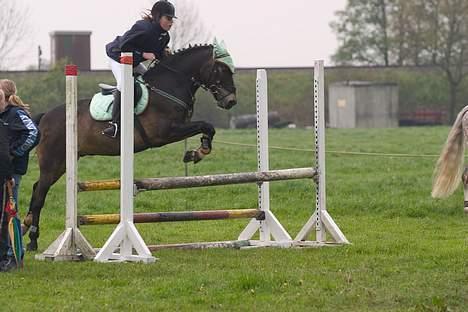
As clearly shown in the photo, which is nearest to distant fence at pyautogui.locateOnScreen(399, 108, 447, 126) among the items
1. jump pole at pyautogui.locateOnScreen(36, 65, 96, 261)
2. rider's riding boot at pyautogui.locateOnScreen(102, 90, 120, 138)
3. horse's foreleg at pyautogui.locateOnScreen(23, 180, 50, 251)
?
horse's foreleg at pyautogui.locateOnScreen(23, 180, 50, 251)

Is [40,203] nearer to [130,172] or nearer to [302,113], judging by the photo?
[130,172]

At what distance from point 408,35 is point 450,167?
61101mm

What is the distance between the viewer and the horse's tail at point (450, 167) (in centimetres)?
1213

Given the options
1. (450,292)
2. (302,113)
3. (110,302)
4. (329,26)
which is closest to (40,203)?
(110,302)

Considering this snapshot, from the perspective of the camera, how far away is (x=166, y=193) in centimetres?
1809

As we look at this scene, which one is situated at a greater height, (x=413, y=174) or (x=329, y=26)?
(x=329, y=26)

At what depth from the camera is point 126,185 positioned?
403 inches

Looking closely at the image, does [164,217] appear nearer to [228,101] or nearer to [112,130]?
[112,130]

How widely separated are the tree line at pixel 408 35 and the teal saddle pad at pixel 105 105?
54.1 meters

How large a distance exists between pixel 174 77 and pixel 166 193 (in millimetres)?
6914

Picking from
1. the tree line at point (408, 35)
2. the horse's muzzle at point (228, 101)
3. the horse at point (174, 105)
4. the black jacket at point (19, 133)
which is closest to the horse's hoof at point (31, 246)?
A: the horse at point (174, 105)

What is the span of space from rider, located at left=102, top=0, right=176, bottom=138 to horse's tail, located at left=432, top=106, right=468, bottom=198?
3.56 m

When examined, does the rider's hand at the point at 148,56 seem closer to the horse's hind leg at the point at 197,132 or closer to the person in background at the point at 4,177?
the horse's hind leg at the point at 197,132

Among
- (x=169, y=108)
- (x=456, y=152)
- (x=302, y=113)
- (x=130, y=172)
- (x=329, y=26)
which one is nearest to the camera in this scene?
(x=130, y=172)
